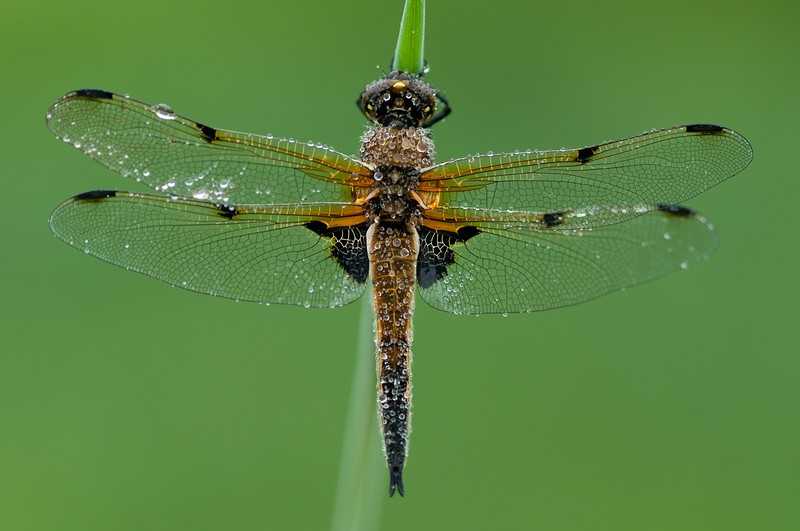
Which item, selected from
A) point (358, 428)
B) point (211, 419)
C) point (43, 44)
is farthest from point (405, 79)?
point (43, 44)

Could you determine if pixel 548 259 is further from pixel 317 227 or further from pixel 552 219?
pixel 317 227

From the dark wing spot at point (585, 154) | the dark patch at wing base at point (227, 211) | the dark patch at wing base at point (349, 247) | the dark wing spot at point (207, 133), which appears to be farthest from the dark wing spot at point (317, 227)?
the dark wing spot at point (585, 154)

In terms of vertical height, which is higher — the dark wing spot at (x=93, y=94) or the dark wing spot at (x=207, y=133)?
the dark wing spot at (x=93, y=94)

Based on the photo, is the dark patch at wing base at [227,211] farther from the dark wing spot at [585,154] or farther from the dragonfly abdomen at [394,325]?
the dark wing spot at [585,154]

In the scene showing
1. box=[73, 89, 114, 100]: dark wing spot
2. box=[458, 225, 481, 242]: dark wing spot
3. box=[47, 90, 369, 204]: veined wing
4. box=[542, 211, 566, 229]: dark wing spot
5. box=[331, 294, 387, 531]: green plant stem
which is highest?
box=[73, 89, 114, 100]: dark wing spot

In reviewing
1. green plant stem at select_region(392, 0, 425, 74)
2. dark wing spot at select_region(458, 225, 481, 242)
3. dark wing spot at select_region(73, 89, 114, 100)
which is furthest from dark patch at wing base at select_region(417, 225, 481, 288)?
dark wing spot at select_region(73, 89, 114, 100)

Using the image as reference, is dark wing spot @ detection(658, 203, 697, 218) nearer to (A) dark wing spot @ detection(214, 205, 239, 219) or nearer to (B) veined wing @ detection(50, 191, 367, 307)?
(B) veined wing @ detection(50, 191, 367, 307)
